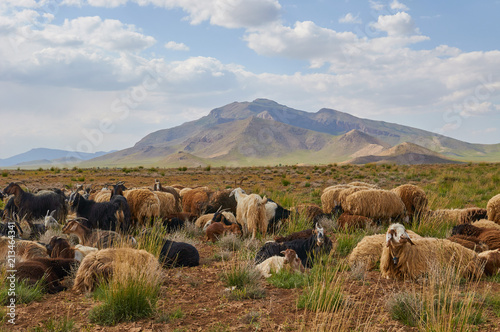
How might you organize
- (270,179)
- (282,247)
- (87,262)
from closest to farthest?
(87,262), (282,247), (270,179)

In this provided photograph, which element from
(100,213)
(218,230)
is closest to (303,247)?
(218,230)

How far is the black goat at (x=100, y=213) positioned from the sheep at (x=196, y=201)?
3.35 metres

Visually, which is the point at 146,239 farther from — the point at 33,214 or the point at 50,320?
the point at 33,214

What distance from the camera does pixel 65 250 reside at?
6.82 m

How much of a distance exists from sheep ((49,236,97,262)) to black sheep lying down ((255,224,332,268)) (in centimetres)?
310

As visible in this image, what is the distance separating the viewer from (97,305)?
15.7 ft

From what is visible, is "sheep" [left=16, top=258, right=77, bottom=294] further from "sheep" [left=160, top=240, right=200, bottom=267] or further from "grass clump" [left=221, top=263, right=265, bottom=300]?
"grass clump" [left=221, top=263, right=265, bottom=300]

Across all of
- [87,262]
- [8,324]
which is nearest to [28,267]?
[87,262]

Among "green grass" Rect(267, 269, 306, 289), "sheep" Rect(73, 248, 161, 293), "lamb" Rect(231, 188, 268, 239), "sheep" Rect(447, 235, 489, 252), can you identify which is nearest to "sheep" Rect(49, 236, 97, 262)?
"sheep" Rect(73, 248, 161, 293)

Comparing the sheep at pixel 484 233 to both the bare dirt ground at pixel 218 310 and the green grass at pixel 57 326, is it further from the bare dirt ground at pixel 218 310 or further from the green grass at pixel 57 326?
the green grass at pixel 57 326

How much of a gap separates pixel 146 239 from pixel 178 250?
2.16 feet

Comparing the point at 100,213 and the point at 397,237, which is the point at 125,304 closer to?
the point at 397,237

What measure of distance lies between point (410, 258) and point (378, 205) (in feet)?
14.8

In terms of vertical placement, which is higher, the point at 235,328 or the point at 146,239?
the point at 146,239
